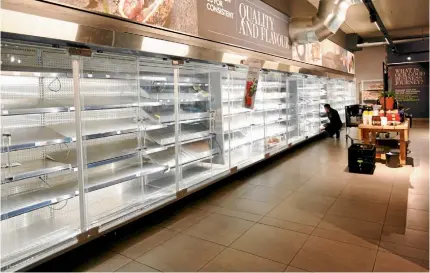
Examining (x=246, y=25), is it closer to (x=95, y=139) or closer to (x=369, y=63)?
(x=95, y=139)

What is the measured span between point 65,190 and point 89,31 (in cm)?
144

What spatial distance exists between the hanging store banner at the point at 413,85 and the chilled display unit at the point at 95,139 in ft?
42.2

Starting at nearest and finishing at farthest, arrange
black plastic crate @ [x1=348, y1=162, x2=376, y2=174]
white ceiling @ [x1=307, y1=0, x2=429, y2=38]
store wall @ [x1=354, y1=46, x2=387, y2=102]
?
1. black plastic crate @ [x1=348, y1=162, x2=376, y2=174]
2. white ceiling @ [x1=307, y1=0, x2=429, y2=38]
3. store wall @ [x1=354, y1=46, x2=387, y2=102]

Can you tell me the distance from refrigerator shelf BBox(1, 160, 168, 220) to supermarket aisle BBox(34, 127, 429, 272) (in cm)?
55

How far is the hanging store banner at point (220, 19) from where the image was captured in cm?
321

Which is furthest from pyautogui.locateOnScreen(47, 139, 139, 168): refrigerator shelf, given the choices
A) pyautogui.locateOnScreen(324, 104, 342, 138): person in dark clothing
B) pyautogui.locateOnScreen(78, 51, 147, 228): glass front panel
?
pyautogui.locateOnScreen(324, 104, 342, 138): person in dark clothing

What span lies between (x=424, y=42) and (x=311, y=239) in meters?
14.3

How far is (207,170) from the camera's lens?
4785mm

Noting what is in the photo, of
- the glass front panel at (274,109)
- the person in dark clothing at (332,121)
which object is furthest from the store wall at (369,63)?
the glass front panel at (274,109)

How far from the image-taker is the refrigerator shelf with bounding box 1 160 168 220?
8.27ft

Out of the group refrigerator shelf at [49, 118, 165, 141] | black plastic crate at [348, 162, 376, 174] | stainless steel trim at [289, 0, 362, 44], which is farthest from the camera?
stainless steel trim at [289, 0, 362, 44]

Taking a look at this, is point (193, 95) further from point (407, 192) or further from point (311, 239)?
point (407, 192)

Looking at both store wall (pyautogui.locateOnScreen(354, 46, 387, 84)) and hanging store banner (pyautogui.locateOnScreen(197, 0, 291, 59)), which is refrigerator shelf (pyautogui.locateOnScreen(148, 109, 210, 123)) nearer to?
hanging store banner (pyautogui.locateOnScreen(197, 0, 291, 59))

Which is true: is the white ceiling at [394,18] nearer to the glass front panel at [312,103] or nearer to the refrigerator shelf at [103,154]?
the glass front panel at [312,103]
